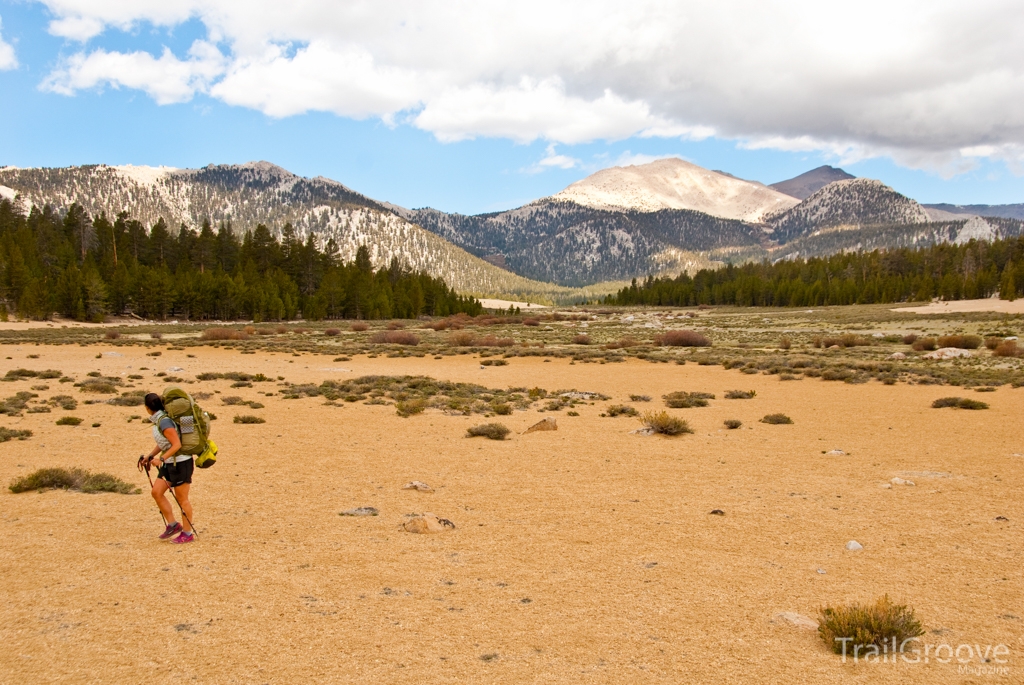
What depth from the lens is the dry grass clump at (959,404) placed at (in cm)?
1846

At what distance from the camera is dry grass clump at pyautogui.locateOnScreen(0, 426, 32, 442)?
13336 millimetres

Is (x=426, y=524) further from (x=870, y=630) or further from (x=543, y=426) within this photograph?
(x=543, y=426)

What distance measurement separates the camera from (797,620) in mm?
5719

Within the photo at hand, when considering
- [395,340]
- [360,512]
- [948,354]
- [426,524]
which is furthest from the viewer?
[395,340]

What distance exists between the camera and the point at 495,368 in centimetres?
3391

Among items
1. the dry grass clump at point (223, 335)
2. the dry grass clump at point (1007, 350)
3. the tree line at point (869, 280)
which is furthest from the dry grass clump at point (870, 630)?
the tree line at point (869, 280)

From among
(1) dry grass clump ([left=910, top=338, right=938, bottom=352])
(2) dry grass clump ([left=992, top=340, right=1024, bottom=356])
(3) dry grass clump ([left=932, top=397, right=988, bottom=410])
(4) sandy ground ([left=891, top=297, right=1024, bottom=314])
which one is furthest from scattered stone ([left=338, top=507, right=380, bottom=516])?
(4) sandy ground ([left=891, top=297, right=1024, bottom=314])

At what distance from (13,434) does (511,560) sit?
13038 mm

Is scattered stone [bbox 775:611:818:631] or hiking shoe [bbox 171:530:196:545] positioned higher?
hiking shoe [bbox 171:530:196:545]

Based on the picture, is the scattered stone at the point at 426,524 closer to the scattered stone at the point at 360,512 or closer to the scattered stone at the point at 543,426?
the scattered stone at the point at 360,512

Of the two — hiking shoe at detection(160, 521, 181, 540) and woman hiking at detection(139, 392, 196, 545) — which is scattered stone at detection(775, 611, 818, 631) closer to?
woman hiking at detection(139, 392, 196, 545)

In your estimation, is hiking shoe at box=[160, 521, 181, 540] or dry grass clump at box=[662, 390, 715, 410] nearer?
hiking shoe at box=[160, 521, 181, 540]

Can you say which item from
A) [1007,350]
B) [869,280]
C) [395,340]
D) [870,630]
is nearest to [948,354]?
[1007,350]

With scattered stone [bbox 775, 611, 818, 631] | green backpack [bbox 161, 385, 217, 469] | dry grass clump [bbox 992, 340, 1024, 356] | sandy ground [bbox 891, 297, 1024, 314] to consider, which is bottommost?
scattered stone [bbox 775, 611, 818, 631]
